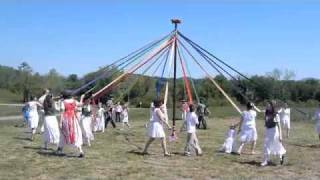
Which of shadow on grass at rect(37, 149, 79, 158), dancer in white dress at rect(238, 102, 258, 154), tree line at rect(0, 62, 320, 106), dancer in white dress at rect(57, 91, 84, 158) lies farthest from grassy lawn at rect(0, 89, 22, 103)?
dancer in white dress at rect(57, 91, 84, 158)

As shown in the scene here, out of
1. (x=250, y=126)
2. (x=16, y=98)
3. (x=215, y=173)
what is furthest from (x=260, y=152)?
(x=16, y=98)

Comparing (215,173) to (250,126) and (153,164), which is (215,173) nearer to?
(153,164)

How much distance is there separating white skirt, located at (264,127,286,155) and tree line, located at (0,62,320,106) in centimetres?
374

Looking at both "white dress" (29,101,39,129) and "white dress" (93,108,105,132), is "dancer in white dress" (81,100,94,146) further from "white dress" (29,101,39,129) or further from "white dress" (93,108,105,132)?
"white dress" (93,108,105,132)

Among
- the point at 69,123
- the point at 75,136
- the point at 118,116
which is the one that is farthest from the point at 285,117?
the point at 118,116

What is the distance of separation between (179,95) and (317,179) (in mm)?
30672

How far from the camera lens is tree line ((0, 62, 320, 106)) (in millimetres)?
20719

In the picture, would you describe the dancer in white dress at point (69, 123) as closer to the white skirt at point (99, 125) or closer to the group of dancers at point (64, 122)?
the group of dancers at point (64, 122)

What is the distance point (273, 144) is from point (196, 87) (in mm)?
22210

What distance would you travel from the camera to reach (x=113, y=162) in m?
12.5

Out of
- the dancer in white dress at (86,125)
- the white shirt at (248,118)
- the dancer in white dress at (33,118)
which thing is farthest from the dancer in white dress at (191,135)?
the dancer in white dress at (33,118)

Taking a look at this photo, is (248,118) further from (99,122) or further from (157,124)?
(99,122)

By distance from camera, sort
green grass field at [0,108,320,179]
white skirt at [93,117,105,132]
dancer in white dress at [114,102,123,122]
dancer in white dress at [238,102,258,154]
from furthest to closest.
Result: dancer in white dress at [114,102,123,122] < white skirt at [93,117,105,132] < dancer in white dress at [238,102,258,154] < green grass field at [0,108,320,179]

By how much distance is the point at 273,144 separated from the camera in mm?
12688
